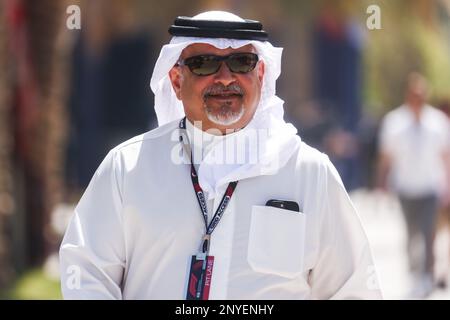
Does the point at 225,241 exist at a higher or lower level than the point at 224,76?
lower

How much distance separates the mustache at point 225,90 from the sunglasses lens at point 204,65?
58 millimetres

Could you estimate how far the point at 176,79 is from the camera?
4512 millimetres

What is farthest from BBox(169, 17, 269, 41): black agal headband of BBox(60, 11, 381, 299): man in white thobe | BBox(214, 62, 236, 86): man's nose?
BBox(214, 62, 236, 86): man's nose

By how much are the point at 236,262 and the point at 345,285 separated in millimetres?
387

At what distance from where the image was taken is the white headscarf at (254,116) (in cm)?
414

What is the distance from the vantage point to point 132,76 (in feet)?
75.6

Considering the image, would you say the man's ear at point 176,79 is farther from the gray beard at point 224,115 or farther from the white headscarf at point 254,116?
the gray beard at point 224,115

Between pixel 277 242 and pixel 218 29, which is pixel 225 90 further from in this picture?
pixel 277 242

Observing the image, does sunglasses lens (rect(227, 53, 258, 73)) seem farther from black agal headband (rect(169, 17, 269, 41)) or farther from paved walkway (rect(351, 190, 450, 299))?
paved walkway (rect(351, 190, 450, 299))

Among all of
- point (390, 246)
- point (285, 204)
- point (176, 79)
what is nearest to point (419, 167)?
point (390, 246)

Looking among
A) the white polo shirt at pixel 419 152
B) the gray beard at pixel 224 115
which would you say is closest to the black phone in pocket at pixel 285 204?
the gray beard at pixel 224 115

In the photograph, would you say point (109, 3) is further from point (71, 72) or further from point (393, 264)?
point (393, 264)

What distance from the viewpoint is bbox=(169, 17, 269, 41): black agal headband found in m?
4.25

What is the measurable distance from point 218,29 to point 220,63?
134mm
